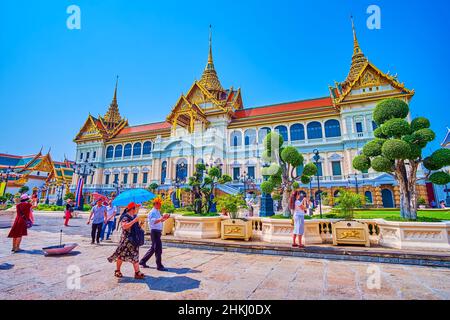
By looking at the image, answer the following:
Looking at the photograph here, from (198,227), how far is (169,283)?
4.14 meters

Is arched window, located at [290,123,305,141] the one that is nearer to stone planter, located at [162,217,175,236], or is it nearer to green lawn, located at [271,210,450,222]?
green lawn, located at [271,210,450,222]

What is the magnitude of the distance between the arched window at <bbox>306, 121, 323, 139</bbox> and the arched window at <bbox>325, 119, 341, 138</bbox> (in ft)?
2.55

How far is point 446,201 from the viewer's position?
22.9m

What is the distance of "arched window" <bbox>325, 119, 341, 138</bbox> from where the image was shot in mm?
26047

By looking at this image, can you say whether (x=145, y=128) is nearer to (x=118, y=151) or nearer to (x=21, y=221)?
(x=118, y=151)

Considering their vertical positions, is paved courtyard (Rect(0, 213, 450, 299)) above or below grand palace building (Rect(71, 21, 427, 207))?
below

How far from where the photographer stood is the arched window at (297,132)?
27734 millimetres

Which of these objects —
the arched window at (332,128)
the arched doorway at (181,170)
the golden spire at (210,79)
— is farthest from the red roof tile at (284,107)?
the arched doorway at (181,170)

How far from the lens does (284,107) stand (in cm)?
3109

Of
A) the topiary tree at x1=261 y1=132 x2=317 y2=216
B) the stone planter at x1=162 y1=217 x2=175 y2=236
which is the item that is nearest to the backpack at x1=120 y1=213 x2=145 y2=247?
the stone planter at x1=162 y1=217 x2=175 y2=236

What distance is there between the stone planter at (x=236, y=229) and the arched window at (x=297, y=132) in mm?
22444
